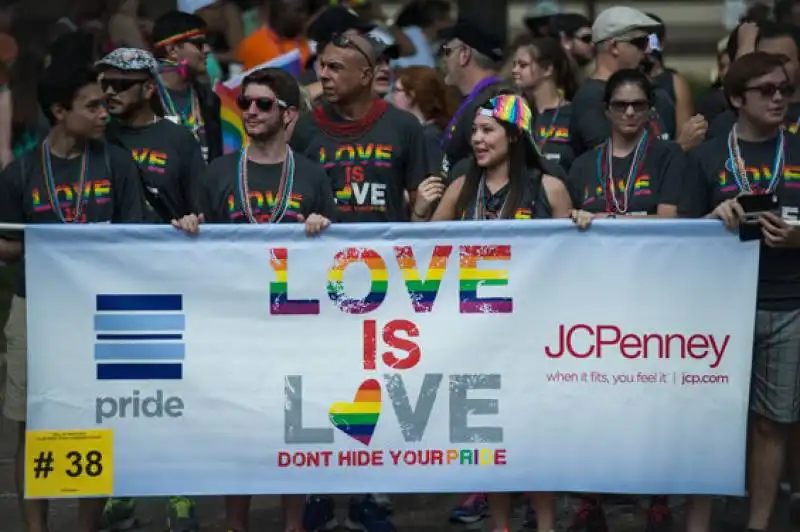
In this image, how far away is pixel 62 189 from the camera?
8.25 metres

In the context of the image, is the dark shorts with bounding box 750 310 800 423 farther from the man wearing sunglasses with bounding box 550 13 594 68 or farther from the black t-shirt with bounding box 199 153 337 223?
the man wearing sunglasses with bounding box 550 13 594 68

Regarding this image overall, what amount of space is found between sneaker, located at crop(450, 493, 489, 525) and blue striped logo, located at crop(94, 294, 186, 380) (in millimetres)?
1940

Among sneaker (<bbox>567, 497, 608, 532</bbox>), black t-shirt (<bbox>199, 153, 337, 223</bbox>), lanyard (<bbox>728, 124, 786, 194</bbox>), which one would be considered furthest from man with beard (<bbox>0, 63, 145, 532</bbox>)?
lanyard (<bbox>728, 124, 786, 194</bbox>)

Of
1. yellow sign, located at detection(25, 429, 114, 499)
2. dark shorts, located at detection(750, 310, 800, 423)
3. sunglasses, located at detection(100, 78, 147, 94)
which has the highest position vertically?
sunglasses, located at detection(100, 78, 147, 94)

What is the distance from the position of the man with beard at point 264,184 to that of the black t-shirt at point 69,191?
380 millimetres

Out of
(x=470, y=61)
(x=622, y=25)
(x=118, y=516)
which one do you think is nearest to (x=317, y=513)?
(x=118, y=516)

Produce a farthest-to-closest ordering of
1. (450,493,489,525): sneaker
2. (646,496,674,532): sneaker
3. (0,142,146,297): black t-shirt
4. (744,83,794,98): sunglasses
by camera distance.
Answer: (450,493,489,525): sneaker
(646,496,674,532): sneaker
(744,83,794,98): sunglasses
(0,142,146,297): black t-shirt

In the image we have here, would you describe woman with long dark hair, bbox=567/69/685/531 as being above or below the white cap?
below

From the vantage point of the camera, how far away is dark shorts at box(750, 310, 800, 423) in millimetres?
8305

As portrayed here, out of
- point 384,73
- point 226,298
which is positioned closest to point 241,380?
point 226,298

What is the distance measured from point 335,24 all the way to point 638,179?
2578 millimetres

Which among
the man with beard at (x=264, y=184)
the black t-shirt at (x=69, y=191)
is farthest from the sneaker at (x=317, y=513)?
the black t-shirt at (x=69, y=191)

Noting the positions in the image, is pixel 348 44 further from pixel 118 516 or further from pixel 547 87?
pixel 118 516

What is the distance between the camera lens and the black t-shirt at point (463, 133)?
992cm
